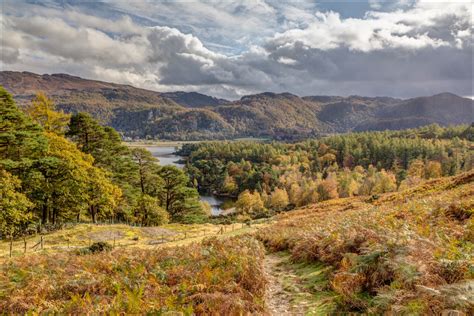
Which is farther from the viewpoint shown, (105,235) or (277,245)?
(105,235)

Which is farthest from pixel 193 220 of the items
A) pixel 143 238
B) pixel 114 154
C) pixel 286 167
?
pixel 286 167

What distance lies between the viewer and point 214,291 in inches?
410

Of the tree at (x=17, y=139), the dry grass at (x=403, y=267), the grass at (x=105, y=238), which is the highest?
the tree at (x=17, y=139)

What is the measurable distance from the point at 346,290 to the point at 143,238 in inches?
1094

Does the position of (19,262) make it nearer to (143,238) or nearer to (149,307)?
→ (149,307)

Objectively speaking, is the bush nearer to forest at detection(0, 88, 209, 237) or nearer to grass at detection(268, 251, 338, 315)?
forest at detection(0, 88, 209, 237)

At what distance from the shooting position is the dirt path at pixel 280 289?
32.2ft

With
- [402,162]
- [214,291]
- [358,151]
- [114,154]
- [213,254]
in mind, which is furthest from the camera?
[358,151]

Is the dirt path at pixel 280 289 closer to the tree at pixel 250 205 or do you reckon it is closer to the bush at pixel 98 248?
the bush at pixel 98 248

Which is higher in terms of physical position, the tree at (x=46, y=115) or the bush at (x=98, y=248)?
the tree at (x=46, y=115)

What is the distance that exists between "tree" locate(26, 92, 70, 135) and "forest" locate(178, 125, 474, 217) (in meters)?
60.3

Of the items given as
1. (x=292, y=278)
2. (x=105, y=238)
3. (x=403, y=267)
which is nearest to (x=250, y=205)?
(x=105, y=238)

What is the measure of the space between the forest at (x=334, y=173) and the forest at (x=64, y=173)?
45.4 m

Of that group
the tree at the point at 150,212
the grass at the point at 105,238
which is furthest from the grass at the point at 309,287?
the tree at the point at 150,212
